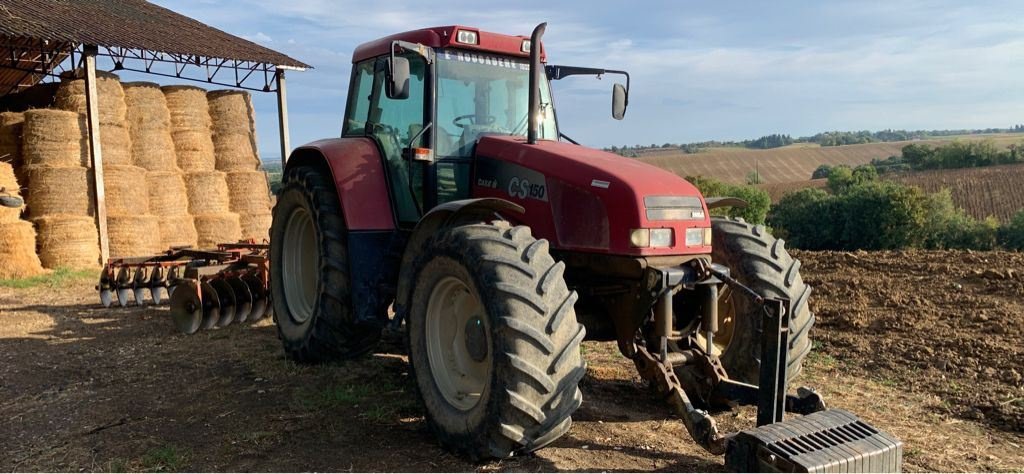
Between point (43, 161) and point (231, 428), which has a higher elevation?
point (43, 161)

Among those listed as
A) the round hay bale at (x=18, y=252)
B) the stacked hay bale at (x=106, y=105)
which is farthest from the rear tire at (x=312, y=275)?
the stacked hay bale at (x=106, y=105)

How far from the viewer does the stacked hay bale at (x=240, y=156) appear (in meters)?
14.4

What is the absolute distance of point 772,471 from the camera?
2.76 metres

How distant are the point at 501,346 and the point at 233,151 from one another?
41.9 ft

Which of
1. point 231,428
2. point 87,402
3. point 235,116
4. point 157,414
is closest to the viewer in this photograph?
point 231,428

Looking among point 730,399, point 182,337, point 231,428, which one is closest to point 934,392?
point 730,399

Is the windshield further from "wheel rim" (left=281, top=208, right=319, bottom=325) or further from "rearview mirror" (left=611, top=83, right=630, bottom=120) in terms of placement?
"wheel rim" (left=281, top=208, right=319, bottom=325)

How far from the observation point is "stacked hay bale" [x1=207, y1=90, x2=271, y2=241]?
47.4 feet

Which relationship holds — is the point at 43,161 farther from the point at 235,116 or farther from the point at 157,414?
the point at 157,414

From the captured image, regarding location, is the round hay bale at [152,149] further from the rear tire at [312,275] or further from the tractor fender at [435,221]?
the tractor fender at [435,221]

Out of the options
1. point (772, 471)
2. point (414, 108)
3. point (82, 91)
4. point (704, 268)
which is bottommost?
point (772, 471)

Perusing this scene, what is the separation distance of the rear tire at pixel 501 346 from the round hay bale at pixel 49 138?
1070cm

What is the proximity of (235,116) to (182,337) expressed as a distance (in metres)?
8.87

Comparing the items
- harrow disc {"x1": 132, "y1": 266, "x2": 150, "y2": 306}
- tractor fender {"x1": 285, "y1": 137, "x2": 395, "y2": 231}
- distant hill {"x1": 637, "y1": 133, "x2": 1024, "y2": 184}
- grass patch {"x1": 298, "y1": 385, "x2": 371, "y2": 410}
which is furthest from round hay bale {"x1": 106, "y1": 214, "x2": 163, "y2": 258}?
distant hill {"x1": 637, "y1": 133, "x2": 1024, "y2": 184}
